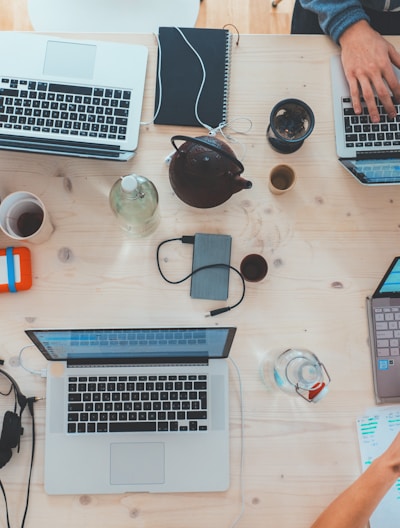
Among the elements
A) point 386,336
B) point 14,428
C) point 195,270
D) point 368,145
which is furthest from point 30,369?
point 368,145

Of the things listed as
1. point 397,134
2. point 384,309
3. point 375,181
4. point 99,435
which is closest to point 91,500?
point 99,435

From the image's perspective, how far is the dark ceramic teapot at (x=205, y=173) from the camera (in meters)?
0.84

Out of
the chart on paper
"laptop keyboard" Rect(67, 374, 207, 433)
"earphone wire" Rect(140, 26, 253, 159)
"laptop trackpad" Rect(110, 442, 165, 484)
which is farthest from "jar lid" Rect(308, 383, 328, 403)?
"earphone wire" Rect(140, 26, 253, 159)

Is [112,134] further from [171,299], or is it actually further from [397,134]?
[397,134]

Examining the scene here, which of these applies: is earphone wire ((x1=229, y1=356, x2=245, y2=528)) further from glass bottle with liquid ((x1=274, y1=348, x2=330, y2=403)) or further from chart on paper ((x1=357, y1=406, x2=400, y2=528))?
chart on paper ((x1=357, y1=406, x2=400, y2=528))

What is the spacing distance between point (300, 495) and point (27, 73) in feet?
3.58

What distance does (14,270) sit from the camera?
0.96m

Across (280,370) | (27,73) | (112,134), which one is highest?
(27,73)

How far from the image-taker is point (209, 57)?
1050mm

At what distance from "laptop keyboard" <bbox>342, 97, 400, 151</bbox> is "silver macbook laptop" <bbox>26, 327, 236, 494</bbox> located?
576 millimetres

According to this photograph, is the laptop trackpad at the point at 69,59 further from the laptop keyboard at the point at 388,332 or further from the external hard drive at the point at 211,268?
the laptop keyboard at the point at 388,332

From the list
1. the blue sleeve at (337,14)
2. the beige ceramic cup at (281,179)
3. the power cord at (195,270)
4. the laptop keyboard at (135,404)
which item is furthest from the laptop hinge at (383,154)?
the laptop keyboard at (135,404)

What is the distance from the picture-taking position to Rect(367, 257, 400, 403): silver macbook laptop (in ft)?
3.14

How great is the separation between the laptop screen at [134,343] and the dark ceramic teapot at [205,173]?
277mm
